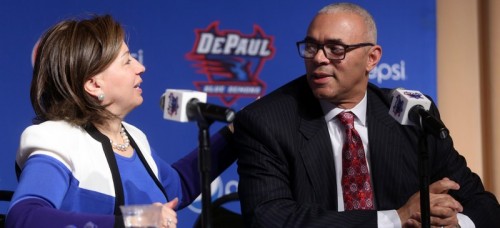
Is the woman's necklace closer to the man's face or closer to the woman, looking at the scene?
the woman

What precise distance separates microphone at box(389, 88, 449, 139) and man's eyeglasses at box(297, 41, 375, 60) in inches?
19.5

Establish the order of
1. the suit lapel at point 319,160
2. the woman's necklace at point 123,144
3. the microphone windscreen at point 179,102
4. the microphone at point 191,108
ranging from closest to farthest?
the microphone at point 191,108, the microphone windscreen at point 179,102, the woman's necklace at point 123,144, the suit lapel at point 319,160

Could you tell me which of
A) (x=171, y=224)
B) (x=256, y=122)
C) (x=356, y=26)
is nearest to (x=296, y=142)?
(x=256, y=122)

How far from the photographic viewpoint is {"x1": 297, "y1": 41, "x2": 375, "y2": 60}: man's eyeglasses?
113 inches

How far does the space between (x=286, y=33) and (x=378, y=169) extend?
4.11 ft

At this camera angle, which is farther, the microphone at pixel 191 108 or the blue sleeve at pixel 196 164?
the blue sleeve at pixel 196 164

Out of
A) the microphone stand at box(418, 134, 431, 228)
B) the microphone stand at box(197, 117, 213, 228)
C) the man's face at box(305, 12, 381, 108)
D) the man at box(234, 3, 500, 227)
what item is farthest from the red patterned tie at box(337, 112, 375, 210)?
the microphone stand at box(197, 117, 213, 228)

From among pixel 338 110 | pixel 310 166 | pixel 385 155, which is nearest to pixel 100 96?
pixel 310 166

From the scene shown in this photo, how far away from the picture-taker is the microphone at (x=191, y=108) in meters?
1.97

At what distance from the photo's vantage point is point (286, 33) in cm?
398

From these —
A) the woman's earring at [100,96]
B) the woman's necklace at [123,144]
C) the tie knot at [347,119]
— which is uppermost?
the woman's earring at [100,96]

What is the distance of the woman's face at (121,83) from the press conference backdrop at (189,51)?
3.29 ft

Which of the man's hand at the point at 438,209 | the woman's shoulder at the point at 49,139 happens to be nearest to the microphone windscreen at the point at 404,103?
the man's hand at the point at 438,209

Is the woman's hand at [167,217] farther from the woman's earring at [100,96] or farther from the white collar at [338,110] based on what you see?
the white collar at [338,110]
